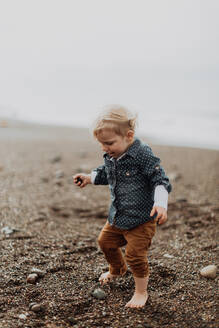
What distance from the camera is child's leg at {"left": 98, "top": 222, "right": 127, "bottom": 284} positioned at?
2.86 metres

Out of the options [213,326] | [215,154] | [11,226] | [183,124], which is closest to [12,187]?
[11,226]

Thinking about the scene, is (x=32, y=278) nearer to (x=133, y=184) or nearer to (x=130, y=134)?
(x=133, y=184)

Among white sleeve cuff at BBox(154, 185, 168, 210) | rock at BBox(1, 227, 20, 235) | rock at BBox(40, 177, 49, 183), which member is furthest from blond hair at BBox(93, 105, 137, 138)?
rock at BBox(40, 177, 49, 183)

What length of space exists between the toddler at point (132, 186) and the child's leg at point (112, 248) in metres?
0.02

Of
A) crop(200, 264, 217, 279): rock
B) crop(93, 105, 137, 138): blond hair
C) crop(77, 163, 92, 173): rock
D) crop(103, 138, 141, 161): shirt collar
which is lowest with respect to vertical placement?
crop(200, 264, 217, 279): rock

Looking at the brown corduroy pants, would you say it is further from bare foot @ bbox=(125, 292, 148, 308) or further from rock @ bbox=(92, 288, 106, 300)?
rock @ bbox=(92, 288, 106, 300)

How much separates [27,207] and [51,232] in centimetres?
85

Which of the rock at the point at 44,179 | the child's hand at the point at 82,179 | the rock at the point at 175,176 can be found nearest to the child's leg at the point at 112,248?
the child's hand at the point at 82,179

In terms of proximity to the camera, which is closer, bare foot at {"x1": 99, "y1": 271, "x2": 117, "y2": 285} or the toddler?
the toddler

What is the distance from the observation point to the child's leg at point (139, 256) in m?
2.63

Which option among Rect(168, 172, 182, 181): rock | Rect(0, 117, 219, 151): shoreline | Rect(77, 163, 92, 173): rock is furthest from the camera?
Rect(0, 117, 219, 151): shoreline

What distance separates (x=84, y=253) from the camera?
3.45m

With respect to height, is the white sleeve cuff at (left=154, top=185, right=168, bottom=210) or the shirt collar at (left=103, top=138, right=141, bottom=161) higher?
the shirt collar at (left=103, top=138, right=141, bottom=161)

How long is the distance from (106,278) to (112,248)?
0.25 m
